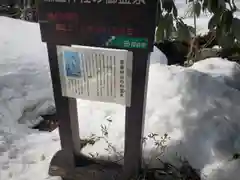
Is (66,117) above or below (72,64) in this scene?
below

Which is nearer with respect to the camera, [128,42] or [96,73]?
[128,42]

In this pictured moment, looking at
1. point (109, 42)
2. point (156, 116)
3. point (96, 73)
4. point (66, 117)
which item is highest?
point (109, 42)

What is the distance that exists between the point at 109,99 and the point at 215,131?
2.20 ft

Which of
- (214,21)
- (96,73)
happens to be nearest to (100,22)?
(96,73)

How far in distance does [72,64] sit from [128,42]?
0.32 metres

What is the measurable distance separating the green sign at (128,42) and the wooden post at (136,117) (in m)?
0.03

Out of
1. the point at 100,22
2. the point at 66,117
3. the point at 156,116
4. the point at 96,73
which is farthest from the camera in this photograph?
the point at 156,116

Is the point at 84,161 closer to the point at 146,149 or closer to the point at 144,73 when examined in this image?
the point at 146,149

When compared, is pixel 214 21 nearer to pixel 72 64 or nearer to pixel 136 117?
pixel 136 117

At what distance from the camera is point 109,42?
4.45ft

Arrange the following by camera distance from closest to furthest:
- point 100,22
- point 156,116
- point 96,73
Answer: point 100,22, point 96,73, point 156,116

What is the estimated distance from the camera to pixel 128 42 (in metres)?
1.33

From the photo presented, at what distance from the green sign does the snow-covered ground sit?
66cm

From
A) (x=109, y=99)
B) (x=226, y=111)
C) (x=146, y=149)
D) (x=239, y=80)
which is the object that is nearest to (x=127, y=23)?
(x=109, y=99)
